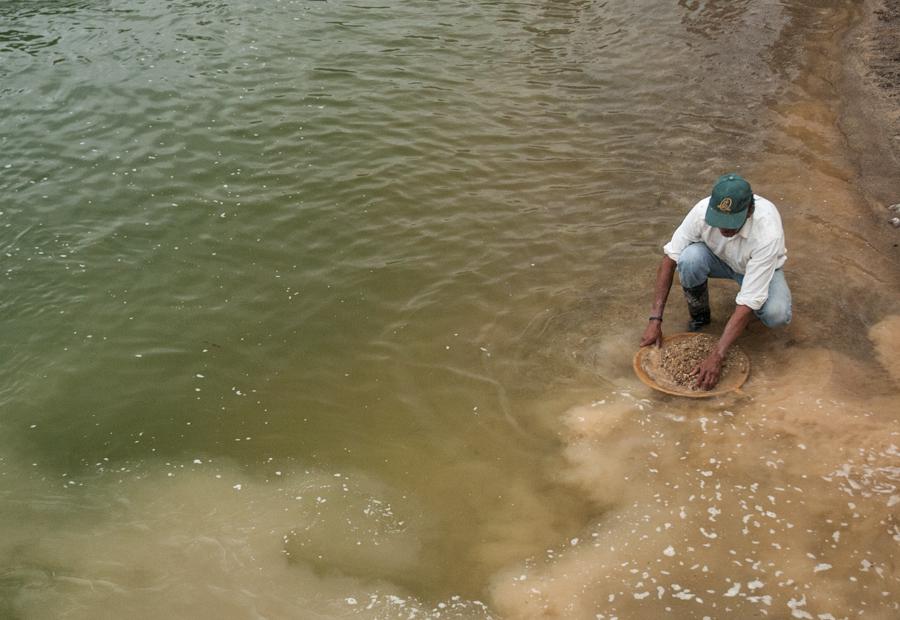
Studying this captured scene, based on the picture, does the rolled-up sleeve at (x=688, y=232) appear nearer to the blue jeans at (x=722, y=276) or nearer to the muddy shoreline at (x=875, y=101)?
the blue jeans at (x=722, y=276)

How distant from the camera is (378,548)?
402 centimetres

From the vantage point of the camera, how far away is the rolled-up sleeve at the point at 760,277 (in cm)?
438

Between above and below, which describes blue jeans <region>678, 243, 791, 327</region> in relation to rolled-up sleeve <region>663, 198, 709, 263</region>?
below

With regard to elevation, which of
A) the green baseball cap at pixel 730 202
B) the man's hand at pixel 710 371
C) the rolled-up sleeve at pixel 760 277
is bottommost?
the man's hand at pixel 710 371

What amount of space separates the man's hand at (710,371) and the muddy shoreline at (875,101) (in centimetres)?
231

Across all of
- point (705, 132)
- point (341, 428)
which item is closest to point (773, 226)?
point (341, 428)

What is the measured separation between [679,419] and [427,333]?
1873mm

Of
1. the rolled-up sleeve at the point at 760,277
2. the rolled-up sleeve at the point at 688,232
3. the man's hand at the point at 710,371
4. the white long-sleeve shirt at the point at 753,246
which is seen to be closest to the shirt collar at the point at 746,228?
the white long-sleeve shirt at the point at 753,246

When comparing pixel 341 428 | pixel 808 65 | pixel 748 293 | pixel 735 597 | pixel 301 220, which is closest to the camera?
pixel 735 597

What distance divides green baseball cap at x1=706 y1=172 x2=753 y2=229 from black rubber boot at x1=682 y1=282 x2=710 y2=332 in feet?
2.46

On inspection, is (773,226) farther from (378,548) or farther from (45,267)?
(45,267)

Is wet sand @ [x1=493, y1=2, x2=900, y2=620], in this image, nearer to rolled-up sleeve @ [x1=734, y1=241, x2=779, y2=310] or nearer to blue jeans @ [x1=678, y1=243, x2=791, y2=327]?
blue jeans @ [x1=678, y1=243, x2=791, y2=327]

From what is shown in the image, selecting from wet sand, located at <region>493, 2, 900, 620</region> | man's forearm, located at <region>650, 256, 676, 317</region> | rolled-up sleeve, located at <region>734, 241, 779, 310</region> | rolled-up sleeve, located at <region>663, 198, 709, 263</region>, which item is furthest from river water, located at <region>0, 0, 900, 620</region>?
rolled-up sleeve, located at <region>663, 198, 709, 263</region>

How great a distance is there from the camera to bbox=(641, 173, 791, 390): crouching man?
14.0ft
